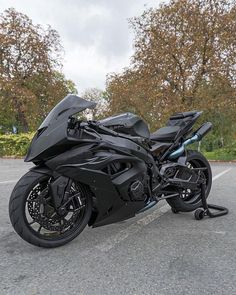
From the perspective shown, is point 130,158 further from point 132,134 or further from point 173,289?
point 173,289

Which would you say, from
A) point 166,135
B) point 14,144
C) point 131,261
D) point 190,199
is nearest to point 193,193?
point 190,199

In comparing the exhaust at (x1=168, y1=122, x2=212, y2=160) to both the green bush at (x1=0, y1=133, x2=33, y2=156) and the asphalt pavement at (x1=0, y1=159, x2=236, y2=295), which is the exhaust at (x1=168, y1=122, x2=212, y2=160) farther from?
the green bush at (x1=0, y1=133, x2=33, y2=156)

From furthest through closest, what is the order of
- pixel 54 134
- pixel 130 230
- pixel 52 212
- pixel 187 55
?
pixel 187 55 < pixel 130 230 < pixel 52 212 < pixel 54 134

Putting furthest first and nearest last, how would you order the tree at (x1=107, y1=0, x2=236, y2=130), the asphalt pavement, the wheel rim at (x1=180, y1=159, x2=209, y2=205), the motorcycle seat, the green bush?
the green bush → the tree at (x1=107, y1=0, x2=236, y2=130) → the wheel rim at (x1=180, y1=159, x2=209, y2=205) → the motorcycle seat → the asphalt pavement

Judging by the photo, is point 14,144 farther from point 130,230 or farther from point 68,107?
point 68,107

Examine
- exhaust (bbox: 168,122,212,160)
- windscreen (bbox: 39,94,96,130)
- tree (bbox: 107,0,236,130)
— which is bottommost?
exhaust (bbox: 168,122,212,160)

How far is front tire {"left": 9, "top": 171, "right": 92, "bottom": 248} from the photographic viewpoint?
102 inches

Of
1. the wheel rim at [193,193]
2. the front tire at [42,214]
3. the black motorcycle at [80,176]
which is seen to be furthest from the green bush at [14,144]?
the front tire at [42,214]

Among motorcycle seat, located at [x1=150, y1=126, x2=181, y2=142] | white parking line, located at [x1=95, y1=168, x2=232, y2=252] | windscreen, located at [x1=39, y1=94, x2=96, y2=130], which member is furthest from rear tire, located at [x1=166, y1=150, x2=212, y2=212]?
windscreen, located at [x1=39, y1=94, x2=96, y2=130]

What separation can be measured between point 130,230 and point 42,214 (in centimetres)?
105

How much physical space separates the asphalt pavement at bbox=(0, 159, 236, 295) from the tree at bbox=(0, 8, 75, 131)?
17.1 metres

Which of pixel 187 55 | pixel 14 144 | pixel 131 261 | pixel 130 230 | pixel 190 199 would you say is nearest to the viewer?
pixel 131 261

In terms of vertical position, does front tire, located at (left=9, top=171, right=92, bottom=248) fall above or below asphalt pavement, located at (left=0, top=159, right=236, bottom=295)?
above

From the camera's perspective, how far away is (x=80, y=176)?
271cm
